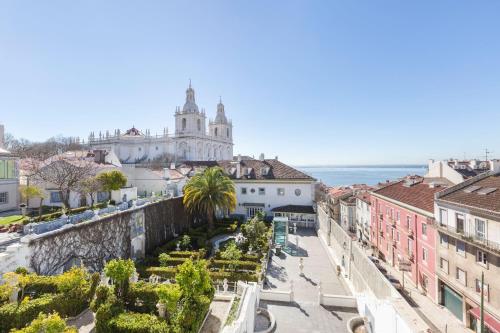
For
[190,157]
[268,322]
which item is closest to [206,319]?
[268,322]

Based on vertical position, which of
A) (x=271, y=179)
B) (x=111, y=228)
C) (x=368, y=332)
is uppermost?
(x=271, y=179)

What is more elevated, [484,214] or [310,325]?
[484,214]

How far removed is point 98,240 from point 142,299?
1006cm

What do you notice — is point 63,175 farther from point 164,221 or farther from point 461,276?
point 461,276

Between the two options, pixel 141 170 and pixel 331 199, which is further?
pixel 331 199

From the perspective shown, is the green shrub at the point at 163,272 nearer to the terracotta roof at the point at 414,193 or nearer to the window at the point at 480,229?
the window at the point at 480,229

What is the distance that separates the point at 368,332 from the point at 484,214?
12.1 metres

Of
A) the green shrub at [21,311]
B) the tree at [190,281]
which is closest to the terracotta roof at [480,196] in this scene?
the tree at [190,281]


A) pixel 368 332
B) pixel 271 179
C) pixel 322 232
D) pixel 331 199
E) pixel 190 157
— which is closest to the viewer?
pixel 368 332

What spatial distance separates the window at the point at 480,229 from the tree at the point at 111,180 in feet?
111

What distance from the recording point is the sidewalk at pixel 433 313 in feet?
70.7

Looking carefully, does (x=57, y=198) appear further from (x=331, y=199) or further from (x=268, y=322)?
(x=331, y=199)

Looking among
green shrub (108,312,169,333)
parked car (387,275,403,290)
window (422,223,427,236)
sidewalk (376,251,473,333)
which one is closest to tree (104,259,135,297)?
green shrub (108,312,169,333)

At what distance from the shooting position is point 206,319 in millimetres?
13695
